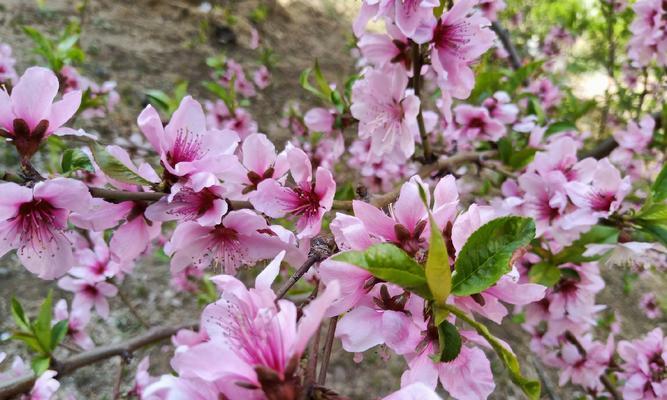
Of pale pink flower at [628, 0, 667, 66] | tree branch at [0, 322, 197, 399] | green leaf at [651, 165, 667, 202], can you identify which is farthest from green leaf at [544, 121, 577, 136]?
tree branch at [0, 322, 197, 399]

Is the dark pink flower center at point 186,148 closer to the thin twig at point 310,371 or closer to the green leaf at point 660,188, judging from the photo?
the thin twig at point 310,371

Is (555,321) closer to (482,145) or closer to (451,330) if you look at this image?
(482,145)

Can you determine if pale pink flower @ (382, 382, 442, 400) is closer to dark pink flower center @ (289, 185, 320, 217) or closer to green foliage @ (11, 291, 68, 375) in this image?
dark pink flower center @ (289, 185, 320, 217)

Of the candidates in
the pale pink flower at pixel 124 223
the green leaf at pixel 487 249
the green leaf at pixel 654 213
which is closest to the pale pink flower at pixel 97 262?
the pale pink flower at pixel 124 223

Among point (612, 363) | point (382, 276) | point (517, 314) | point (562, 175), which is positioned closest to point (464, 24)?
point (562, 175)

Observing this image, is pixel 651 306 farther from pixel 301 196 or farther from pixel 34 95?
pixel 34 95

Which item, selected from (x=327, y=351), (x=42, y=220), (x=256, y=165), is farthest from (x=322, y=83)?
(x=327, y=351)
